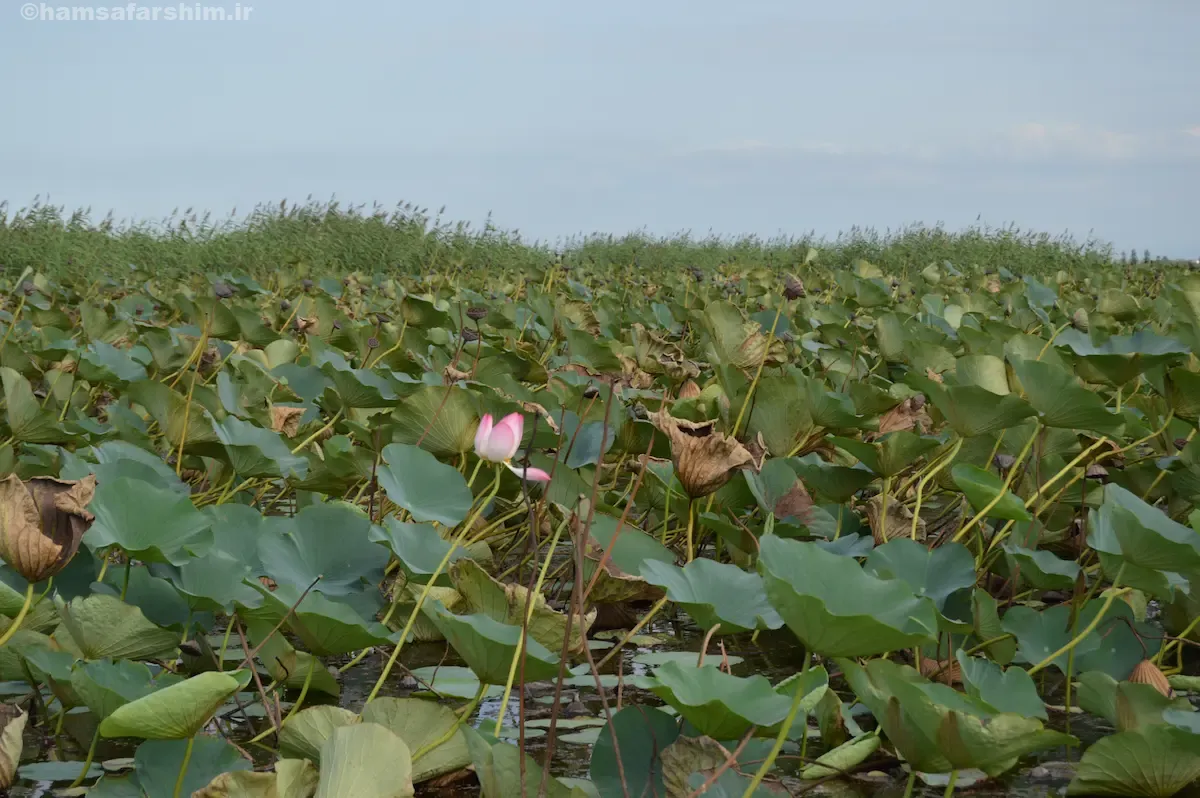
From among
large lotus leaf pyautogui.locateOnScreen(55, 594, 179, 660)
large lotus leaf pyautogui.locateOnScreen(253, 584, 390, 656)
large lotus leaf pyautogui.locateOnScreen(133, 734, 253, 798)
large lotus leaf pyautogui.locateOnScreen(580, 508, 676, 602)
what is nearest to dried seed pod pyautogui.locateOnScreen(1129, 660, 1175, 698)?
large lotus leaf pyautogui.locateOnScreen(580, 508, 676, 602)

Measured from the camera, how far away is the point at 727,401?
7.27 feet

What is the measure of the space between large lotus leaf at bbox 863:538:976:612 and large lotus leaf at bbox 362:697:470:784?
1.92 ft

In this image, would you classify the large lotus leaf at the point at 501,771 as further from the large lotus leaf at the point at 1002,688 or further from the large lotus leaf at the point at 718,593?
the large lotus leaf at the point at 1002,688

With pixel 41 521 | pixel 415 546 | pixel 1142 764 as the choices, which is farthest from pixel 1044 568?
pixel 41 521

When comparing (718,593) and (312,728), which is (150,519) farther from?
(718,593)

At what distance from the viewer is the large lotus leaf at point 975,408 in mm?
1776

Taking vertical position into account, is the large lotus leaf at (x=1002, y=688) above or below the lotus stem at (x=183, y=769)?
above

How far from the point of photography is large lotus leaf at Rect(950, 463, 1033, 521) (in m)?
1.52

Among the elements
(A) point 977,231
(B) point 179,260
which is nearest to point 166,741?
(B) point 179,260

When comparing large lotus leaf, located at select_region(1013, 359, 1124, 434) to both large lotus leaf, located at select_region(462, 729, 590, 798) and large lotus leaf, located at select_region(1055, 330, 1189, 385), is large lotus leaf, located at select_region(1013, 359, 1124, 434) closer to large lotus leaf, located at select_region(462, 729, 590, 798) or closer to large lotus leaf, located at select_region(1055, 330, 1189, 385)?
large lotus leaf, located at select_region(1055, 330, 1189, 385)

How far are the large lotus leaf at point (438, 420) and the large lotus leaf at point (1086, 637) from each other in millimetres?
831

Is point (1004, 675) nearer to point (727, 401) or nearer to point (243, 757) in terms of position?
point (243, 757)

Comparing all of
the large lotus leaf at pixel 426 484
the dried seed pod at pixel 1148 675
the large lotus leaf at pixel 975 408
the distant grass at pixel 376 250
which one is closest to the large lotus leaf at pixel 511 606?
the large lotus leaf at pixel 426 484

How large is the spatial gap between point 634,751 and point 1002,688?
0.42 meters
